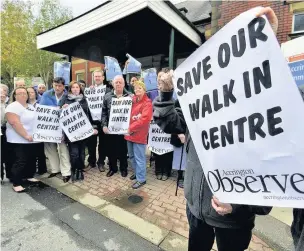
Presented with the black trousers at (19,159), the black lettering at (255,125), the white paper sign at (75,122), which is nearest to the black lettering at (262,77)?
the black lettering at (255,125)

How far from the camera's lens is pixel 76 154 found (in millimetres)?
3998

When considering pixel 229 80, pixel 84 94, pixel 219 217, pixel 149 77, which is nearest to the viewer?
pixel 229 80

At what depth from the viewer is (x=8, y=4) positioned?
17.1m

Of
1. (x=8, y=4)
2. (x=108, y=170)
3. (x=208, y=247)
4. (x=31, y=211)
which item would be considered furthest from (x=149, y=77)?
(x=8, y=4)

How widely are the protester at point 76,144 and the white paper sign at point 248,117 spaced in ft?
10.7

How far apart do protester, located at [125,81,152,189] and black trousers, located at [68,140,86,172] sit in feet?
3.17

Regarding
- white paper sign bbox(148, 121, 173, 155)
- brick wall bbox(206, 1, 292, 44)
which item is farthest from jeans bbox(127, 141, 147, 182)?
brick wall bbox(206, 1, 292, 44)

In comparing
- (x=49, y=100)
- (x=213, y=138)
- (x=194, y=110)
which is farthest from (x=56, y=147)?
(x=213, y=138)

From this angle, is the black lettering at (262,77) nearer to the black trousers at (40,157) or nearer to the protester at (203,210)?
the protester at (203,210)

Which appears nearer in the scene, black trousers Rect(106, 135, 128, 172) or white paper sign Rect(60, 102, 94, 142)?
white paper sign Rect(60, 102, 94, 142)

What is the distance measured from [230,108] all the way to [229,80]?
0.14 m

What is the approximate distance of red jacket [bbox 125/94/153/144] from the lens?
11.9 ft

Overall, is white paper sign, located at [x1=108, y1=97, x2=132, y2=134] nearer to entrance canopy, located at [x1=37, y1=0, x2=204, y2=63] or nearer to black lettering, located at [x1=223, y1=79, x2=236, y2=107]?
entrance canopy, located at [x1=37, y1=0, x2=204, y2=63]

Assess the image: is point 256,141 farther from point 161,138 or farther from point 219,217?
point 161,138
